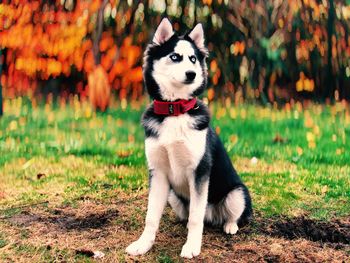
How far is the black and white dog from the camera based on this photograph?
345 centimetres

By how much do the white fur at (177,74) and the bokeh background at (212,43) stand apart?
12.3 ft

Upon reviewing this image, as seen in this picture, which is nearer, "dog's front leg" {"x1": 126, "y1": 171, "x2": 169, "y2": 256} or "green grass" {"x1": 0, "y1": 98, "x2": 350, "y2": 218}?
"dog's front leg" {"x1": 126, "y1": 171, "x2": 169, "y2": 256}

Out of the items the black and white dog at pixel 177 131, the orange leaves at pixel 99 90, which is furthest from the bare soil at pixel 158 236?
the orange leaves at pixel 99 90

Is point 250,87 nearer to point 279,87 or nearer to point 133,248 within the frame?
point 279,87

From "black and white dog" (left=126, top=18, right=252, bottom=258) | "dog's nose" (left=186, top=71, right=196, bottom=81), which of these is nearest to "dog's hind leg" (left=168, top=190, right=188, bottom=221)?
"black and white dog" (left=126, top=18, right=252, bottom=258)

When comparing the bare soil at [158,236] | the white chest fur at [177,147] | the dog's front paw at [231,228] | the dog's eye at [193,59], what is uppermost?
the dog's eye at [193,59]

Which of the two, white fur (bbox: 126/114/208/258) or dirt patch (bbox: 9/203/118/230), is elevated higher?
white fur (bbox: 126/114/208/258)

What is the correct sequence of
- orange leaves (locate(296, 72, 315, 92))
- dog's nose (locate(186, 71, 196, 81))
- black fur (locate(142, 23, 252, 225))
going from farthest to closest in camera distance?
orange leaves (locate(296, 72, 315, 92)) → black fur (locate(142, 23, 252, 225)) → dog's nose (locate(186, 71, 196, 81))

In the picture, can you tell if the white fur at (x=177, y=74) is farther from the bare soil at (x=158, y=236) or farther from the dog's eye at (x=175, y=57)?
the bare soil at (x=158, y=236)

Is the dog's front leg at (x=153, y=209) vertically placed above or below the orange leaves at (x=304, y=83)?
below

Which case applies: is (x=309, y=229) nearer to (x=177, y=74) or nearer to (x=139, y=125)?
(x=177, y=74)

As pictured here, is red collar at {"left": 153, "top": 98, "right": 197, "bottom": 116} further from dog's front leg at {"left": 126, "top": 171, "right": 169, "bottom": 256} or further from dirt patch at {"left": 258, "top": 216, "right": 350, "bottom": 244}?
dirt patch at {"left": 258, "top": 216, "right": 350, "bottom": 244}

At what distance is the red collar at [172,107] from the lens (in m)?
3.49

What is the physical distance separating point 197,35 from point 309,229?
1.51 metres
